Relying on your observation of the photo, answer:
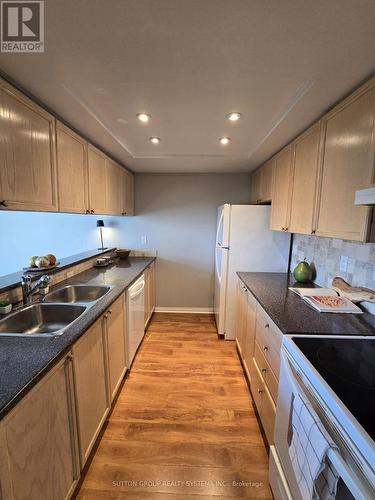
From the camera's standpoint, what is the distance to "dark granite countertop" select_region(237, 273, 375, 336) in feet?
4.03

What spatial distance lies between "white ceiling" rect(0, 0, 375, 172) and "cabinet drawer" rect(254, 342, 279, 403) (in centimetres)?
168

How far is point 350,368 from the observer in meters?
0.96

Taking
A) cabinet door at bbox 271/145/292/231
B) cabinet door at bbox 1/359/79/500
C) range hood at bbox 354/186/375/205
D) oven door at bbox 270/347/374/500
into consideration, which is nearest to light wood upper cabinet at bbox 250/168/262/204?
cabinet door at bbox 271/145/292/231

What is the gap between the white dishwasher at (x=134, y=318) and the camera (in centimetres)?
207

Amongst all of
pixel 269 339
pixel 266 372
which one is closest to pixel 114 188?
pixel 269 339

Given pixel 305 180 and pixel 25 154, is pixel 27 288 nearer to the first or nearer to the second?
pixel 25 154

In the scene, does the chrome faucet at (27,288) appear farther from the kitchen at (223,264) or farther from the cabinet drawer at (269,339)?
the cabinet drawer at (269,339)

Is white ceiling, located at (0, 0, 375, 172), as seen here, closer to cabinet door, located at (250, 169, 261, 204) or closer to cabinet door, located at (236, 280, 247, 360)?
cabinet door, located at (250, 169, 261, 204)

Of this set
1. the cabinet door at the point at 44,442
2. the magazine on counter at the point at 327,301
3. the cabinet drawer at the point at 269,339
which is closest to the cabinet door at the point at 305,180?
the magazine on counter at the point at 327,301

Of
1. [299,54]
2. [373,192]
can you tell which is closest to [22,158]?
[299,54]

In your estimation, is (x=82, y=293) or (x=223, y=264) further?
(x=223, y=264)

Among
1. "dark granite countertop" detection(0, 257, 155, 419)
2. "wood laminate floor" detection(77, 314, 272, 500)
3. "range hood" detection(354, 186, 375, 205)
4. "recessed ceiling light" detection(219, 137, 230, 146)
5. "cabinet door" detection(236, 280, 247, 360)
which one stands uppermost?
"recessed ceiling light" detection(219, 137, 230, 146)

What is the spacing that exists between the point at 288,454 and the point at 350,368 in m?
0.52

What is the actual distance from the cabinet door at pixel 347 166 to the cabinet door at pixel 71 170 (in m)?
1.84
